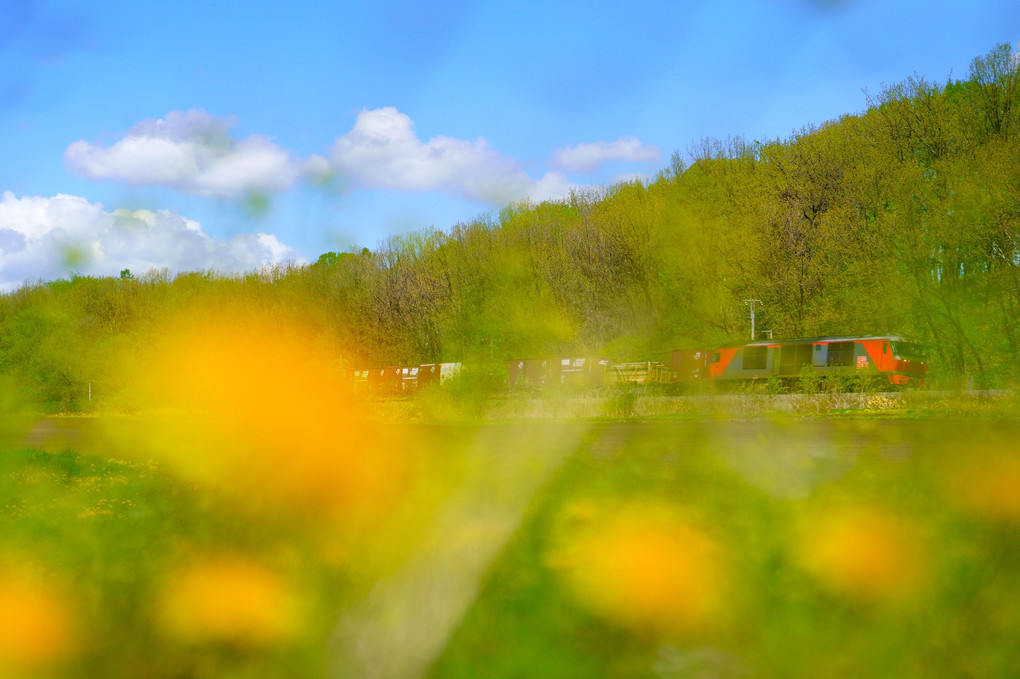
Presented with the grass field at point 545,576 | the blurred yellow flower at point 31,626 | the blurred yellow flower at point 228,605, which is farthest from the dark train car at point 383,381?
the blurred yellow flower at point 31,626

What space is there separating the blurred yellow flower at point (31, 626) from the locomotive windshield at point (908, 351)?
1250 inches

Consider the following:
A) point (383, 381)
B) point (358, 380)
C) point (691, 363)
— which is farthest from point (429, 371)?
point (358, 380)

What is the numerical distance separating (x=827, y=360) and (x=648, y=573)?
3771cm

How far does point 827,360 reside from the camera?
41469 millimetres

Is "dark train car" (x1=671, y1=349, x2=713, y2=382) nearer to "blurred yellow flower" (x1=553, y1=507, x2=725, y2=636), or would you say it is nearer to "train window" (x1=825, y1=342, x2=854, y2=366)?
"train window" (x1=825, y1=342, x2=854, y2=366)

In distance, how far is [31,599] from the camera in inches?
303

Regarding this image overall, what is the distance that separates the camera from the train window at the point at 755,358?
147ft

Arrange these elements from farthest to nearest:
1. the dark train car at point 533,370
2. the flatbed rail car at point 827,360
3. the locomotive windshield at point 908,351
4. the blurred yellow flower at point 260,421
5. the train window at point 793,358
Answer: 1. the dark train car at point 533,370
2. the train window at point 793,358
3. the flatbed rail car at point 827,360
4. the locomotive windshield at point 908,351
5. the blurred yellow flower at point 260,421

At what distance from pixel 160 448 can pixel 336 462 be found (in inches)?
191

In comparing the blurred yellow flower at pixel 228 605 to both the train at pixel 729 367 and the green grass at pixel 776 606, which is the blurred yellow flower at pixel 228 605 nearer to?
the green grass at pixel 776 606

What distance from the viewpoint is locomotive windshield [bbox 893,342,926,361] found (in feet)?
107

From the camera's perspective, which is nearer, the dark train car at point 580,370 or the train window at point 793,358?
the dark train car at point 580,370

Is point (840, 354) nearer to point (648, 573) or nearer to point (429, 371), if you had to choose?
point (429, 371)

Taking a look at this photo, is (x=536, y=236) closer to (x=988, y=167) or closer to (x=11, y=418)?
(x=988, y=167)
